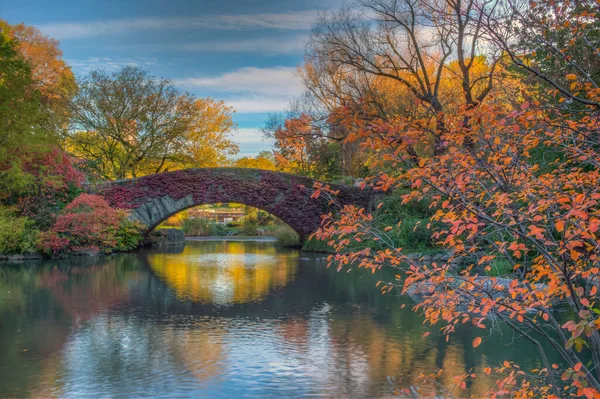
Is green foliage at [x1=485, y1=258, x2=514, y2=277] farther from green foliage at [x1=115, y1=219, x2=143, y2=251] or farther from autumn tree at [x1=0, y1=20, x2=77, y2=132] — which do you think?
autumn tree at [x1=0, y1=20, x2=77, y2=132]

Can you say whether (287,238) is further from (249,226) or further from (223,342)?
(223,342)

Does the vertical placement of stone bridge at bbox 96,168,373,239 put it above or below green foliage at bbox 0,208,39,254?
above

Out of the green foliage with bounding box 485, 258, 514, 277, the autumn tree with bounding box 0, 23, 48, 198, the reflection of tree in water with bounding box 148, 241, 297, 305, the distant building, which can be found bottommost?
the reflection of tree in water with bounding box 148, 241, 297, 305

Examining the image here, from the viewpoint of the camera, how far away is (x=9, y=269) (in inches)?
484

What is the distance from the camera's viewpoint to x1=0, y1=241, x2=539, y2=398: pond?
4.50 metres

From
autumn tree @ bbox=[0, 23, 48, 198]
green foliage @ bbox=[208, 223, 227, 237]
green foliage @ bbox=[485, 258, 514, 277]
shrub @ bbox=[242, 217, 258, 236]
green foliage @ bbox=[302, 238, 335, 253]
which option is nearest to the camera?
green foliage @ bbox=[485, 258, 514, 277]

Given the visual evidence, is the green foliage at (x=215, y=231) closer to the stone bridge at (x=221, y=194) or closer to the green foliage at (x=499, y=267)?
the stone bridge at (x=221, y=194)

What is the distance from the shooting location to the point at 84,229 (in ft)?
49.4

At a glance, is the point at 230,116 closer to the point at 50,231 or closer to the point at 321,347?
the point at 50,231

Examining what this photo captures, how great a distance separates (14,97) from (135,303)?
8234 mm

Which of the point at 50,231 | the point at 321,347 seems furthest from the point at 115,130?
the point at 321,347

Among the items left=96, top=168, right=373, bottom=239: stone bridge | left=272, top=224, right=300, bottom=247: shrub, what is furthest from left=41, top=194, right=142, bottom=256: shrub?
left=272, top=224, right=300, bottom=247: shrub

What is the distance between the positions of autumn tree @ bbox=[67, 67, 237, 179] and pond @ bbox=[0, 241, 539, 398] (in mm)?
12744

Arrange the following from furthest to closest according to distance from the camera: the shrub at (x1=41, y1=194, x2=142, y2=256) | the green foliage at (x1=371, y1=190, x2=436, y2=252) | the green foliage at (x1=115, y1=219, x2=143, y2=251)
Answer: the green foliage at (x1=115, y1=219, x2=143, y2=251)
the shrub at (x1=41, y1=194, x2=142, y2=256)
the green foliage at (x1=371, y1=190, x2=436, y2=252)
